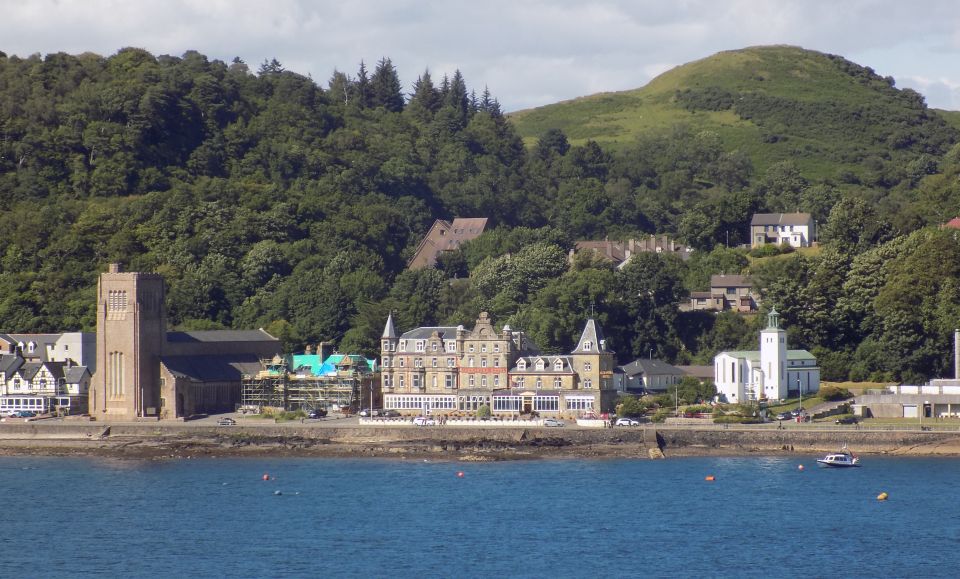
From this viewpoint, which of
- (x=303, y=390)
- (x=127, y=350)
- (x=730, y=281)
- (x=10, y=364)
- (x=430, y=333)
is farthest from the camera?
(x=730, y=281)

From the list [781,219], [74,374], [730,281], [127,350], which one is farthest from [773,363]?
[74,374]

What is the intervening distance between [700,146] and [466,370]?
8896cm

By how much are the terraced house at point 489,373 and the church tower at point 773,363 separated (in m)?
8.84

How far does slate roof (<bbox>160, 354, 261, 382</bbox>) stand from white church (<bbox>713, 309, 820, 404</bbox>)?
29083mm

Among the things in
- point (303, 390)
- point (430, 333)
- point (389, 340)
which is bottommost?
point (303, 390)

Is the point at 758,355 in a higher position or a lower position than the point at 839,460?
higher

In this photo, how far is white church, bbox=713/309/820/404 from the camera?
307 feet

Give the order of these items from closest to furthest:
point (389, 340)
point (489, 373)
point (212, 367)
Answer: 1. point (489, 373)
2. point (389, 340)
3. point (212, 367)

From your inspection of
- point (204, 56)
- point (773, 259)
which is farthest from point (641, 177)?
point (773, 259)

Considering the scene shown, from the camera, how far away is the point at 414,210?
149250 millimetres

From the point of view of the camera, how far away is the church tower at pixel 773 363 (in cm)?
9350

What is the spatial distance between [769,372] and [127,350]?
37590 millimetres

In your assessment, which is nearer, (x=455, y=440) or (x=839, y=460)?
(x=839, y=460)

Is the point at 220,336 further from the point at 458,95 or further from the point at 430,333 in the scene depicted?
the point at 458,95
